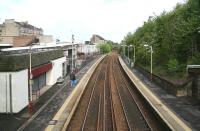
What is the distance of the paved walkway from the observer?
89.5 feet

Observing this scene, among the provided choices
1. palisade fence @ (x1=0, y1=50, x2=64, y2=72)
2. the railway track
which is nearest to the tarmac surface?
the railway track

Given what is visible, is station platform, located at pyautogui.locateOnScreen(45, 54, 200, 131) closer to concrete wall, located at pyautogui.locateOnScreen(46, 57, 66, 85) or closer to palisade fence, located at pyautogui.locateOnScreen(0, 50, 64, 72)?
palisade fence, located at pyautogui.locateOnScreen(0, 50, 64, 72)

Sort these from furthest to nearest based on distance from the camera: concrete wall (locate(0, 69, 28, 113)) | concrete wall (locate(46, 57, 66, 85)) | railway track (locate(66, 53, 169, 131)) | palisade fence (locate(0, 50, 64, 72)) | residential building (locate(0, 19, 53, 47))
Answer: residential building (locate(0, 19, 53, 47))
concrete wall (locate(46, 57, 66, 85))
concrete wall (locate(0, 69, 28, 113))
palisade fence (locate(0, 50, 64, 72))
railway track (locate(66, 53, 169, 131))

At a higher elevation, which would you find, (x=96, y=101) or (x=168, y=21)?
(x=168, y=21)

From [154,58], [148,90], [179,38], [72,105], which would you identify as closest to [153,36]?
[154,58]

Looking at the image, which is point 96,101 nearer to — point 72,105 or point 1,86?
point 72,105

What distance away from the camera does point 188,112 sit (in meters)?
30.4

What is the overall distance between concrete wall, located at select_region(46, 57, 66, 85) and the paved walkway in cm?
1318

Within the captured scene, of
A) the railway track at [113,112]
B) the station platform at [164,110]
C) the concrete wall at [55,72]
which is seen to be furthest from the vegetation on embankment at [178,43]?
the concrete wall at [55,72]

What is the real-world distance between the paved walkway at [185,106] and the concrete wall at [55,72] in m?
13.2

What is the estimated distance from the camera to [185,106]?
3306cm

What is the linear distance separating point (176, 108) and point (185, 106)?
4.04ft

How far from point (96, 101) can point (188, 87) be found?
9.56m

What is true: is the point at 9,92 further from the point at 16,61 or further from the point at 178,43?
the point at 178,43
